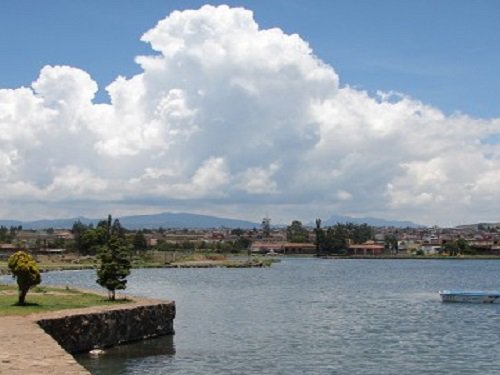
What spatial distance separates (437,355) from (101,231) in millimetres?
165669

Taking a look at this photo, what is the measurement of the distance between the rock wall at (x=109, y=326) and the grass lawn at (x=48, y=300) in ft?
9.21

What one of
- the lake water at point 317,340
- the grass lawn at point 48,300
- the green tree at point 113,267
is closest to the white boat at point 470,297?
the lake water at point 317,340

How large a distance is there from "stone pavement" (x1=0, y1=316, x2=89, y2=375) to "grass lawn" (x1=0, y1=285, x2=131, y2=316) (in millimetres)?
6904

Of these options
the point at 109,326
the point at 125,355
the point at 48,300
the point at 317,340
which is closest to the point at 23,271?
the point at 48,300

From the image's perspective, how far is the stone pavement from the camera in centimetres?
2194

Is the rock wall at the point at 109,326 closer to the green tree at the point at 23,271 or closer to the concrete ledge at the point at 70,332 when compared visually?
the concrete ledge at the point at 70,332

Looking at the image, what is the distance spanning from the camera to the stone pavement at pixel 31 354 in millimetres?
21938

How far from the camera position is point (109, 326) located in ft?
133

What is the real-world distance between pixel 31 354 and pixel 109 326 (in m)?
15.6

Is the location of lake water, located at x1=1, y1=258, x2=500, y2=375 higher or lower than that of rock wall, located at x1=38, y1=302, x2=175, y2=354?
lower

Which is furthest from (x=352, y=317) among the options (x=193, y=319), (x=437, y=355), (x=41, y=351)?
(x=41, y=351)

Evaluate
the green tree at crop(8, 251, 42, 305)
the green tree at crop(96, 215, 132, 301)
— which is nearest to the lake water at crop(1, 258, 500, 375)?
the green tree at crop(96, 215, 132, 301)

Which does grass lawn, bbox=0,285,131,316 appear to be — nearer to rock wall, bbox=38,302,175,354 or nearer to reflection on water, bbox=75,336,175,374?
rock wall, bbox=38,302,175,354

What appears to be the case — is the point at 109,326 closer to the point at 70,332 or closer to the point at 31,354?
the point at 70,332
